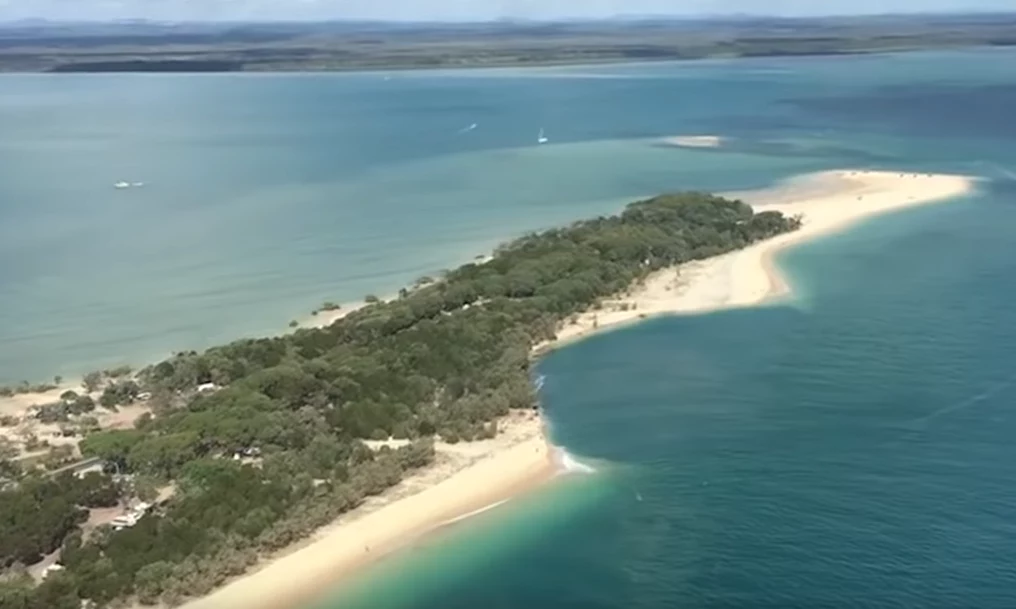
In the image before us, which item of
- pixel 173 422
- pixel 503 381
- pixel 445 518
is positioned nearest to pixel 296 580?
pixel 445 518

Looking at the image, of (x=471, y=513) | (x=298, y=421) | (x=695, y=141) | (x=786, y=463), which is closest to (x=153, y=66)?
(x=695, y=141)

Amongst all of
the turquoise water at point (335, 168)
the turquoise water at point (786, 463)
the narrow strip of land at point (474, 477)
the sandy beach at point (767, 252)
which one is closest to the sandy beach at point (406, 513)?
the narrow strip of land at point (474, 477)

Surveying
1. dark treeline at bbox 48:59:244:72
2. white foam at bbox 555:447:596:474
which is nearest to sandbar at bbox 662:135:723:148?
white foam at bbox 555:447:596:474

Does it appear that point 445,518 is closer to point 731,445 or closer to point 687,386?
point 731,445

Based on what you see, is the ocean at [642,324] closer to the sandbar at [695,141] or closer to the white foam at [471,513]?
the white foam at [471,513]

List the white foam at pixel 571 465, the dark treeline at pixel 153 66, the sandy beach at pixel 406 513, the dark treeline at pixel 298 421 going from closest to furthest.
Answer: the sandy beach at pixel 406 513 < the dark treeline at pixel 298 421 < the white foam at pixel 571 465 < the dark treeline at pixel 153 66

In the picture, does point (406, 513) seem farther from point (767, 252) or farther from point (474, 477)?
point (767, 252)

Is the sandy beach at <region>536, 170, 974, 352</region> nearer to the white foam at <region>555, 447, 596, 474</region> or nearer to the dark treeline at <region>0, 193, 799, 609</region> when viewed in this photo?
the dark treeline at <region>0, 193, 799, 609</region>
